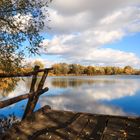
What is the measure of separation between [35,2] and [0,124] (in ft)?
25.6

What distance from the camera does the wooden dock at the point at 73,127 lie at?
764cm

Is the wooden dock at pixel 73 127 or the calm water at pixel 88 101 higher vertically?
the wooden dock at pixel 73 127

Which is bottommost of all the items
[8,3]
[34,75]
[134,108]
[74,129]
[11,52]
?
[134,108]

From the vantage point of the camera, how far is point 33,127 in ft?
27.8

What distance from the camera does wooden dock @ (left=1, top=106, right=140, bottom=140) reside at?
7645 millimetres

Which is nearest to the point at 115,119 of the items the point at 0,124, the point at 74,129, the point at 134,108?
the point at 74,129

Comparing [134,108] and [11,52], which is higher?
[11,52]

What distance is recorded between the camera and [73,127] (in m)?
8.56

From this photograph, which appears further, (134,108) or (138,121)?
(134,108)

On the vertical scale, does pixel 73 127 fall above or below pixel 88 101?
above

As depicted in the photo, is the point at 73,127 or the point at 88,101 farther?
the point at 88,101

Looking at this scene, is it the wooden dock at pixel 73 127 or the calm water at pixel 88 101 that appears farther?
the calm water at pixel 88 101

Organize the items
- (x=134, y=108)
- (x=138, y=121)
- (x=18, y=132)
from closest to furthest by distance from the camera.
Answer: (x=18, y=132), (x=138, y=121), (x=134, y=108)

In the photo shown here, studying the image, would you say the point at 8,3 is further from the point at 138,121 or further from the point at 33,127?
the point at 138,121
